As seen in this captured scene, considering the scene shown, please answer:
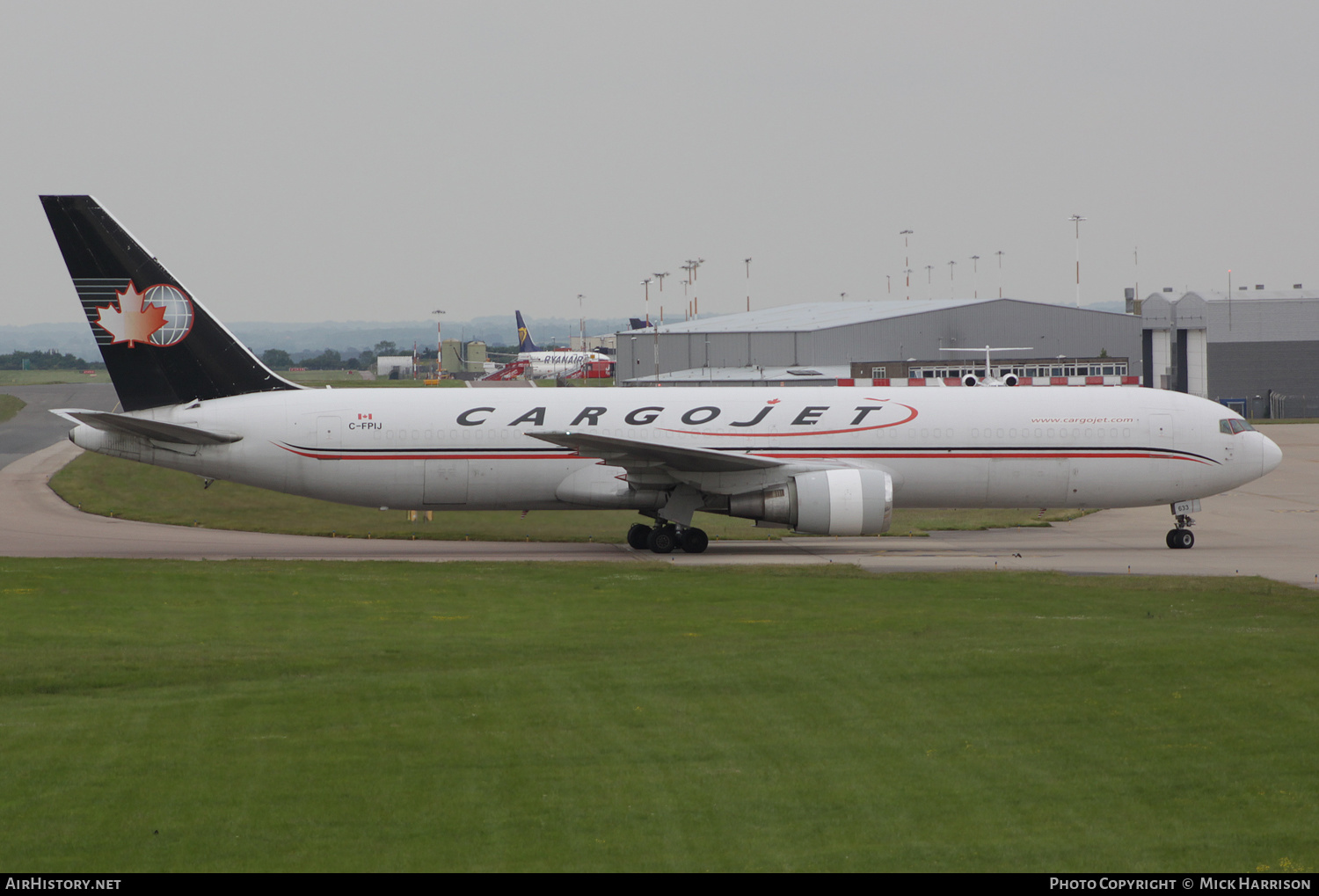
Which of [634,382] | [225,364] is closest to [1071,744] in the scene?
[225,364]

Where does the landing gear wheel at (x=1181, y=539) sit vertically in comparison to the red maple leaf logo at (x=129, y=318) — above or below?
below

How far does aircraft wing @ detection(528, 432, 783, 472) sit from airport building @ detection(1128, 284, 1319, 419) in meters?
57.6

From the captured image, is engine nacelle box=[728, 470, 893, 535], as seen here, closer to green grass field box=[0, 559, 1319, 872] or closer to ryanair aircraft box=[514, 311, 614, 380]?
green grass field box=[0, 559, 1319, 872]

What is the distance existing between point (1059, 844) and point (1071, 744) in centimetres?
258

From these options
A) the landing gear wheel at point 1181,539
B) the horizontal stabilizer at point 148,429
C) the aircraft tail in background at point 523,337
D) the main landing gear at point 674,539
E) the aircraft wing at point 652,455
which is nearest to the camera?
the horizontal stabilizer at point 148,429

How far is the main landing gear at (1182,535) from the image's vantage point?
29.8m

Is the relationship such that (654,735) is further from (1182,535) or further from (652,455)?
(1182,535)

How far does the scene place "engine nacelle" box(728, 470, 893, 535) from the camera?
27797 mm

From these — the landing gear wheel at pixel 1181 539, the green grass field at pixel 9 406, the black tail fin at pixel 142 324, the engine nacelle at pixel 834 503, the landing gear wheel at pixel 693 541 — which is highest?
the black tail fin at pixel 142 324

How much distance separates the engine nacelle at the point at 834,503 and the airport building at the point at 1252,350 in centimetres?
5659

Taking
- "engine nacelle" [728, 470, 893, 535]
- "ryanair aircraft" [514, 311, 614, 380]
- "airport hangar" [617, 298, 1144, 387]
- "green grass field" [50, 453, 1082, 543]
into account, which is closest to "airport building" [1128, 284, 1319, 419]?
"airport hangar" [617, 298, 1144, 387]

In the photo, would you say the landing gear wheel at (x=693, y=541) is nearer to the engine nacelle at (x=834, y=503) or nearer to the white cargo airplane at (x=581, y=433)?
the white cargo airplane at (x=581, y=433)

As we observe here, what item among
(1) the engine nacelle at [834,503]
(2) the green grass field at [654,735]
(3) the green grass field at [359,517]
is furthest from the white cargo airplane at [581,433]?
(2) the green grass field at [654,735]
